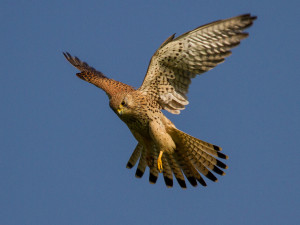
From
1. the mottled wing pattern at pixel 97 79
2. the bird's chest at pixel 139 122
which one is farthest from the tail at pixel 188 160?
the mottled wing pattern at pixel 97 79

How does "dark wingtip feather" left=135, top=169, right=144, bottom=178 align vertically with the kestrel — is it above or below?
below

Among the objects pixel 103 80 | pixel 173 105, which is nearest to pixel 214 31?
pixel 173 105

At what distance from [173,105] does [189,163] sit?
1.11 meters

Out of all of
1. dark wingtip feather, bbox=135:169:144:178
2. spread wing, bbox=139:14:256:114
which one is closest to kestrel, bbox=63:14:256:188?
spread wing, bbox=139:14:256:114

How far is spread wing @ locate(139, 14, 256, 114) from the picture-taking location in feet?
26.9

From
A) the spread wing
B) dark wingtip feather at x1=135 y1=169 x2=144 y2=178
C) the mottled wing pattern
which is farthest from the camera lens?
dark wingtip feather at x1=135 y1=169 x2=144 y2=178

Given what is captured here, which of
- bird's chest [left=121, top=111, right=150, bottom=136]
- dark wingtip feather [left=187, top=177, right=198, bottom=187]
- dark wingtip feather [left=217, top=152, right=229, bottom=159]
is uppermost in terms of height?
dark wingtip feather [left=217, top=152, right=229, bottom=159]

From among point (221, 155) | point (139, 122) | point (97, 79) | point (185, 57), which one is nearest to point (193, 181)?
point (221, 155)

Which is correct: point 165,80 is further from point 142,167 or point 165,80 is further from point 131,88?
point 142,167

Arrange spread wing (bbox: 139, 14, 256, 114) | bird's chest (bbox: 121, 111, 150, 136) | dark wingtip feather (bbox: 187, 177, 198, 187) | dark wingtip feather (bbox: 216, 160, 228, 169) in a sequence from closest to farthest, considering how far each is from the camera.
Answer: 1. spread wing (bbox: 139, 14, 256, 114)
2. bird's chest (bbox: 121, 111, 150, 136)
3. dark wingtip feather (bbox: 216, 160, 228, 169)
4. dark wingtip feather (bbox: 187, 177, 198, 187)

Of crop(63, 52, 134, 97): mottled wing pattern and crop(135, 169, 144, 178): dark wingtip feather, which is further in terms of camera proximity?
crop(135, 169, 144, 178): dark wingtip feather

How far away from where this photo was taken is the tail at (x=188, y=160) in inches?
362

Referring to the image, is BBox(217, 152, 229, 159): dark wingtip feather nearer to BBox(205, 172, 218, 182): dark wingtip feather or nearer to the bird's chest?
BBox(205, 172, 218, 182): dark wingtip feather

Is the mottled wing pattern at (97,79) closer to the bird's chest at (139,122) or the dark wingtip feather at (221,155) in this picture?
the bird's chest at (139,122)
